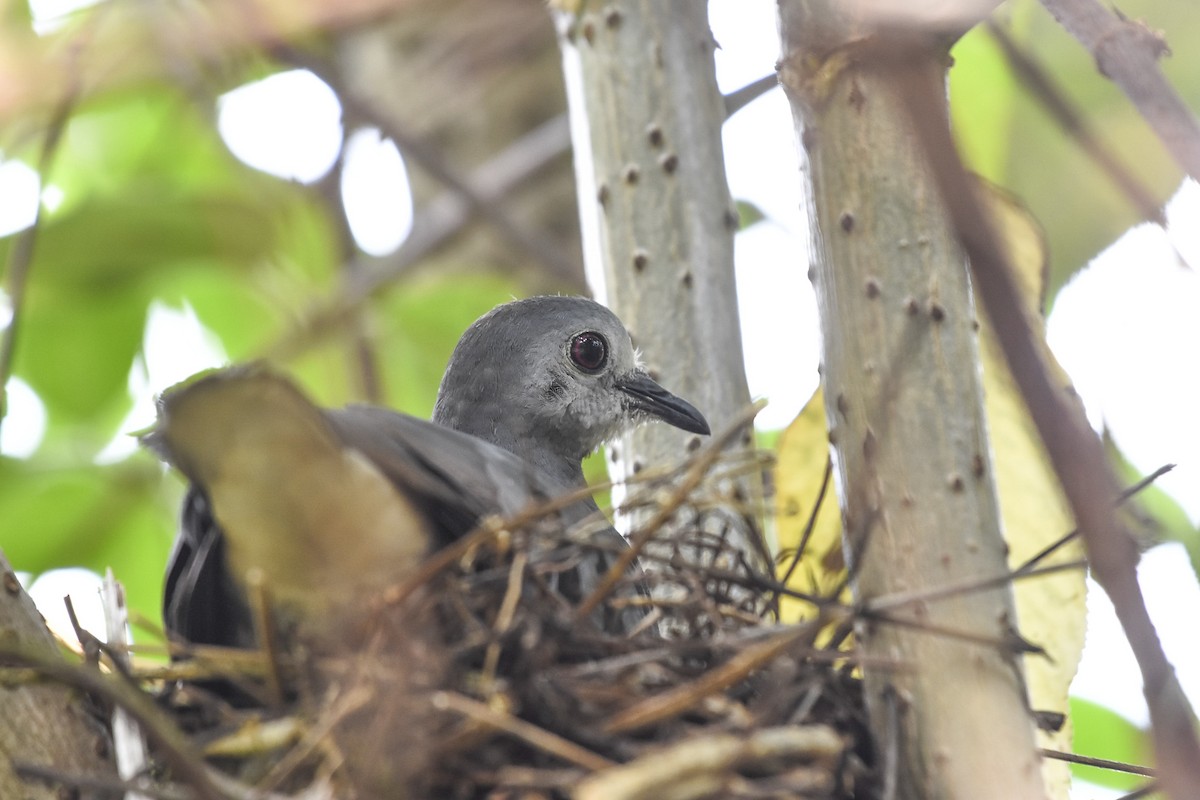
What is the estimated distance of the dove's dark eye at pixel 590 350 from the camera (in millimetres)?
3209

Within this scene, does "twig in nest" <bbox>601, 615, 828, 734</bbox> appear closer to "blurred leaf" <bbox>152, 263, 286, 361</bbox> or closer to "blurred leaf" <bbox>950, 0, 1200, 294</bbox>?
"blurred leaf" <bbox>950, 0, 1200, 294</bbox>

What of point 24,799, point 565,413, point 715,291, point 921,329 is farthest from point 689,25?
point 24,799

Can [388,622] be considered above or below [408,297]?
below

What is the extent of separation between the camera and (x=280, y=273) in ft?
15.0

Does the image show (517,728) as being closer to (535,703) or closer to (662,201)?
(535,703)

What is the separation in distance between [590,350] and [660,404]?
0.94 feet

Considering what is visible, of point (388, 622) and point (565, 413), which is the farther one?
point (565, 413)

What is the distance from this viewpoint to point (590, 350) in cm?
322

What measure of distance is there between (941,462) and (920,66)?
0.95 metres

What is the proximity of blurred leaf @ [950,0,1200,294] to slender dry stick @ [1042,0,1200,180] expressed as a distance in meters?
1.62

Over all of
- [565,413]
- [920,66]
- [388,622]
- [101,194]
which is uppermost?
[101,194]

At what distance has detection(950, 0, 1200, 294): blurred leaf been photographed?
316 centimetres

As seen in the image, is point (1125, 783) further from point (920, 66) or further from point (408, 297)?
point (920, 66)

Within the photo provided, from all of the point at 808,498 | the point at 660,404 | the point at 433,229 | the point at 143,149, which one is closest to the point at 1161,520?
the point at 808,498
